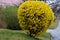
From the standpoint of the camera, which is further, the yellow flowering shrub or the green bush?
the green bush

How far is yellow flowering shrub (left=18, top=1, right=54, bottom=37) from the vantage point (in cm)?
980

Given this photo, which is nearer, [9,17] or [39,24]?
[39,24]

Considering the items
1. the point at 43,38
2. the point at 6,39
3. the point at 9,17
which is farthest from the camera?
the point at 9,17

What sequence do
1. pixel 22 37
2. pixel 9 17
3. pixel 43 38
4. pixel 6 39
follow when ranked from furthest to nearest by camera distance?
pixel 9 17, pixel 43 38, pixel 22 37, pixel 6 39

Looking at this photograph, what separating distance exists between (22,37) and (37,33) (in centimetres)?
75

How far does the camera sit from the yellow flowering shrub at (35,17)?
386 inches

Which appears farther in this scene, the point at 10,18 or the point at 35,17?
the point at 10,18

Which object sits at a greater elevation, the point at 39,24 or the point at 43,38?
the point at 39,24

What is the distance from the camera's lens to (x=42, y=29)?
10062 mm

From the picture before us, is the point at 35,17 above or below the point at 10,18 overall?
above

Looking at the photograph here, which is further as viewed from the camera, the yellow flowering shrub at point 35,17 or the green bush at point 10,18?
the green bush at point 10,18

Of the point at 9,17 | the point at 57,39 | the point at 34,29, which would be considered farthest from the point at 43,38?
the point at 9,17

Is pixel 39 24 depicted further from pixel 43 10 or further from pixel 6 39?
pixel 6 39

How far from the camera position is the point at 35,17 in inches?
387
